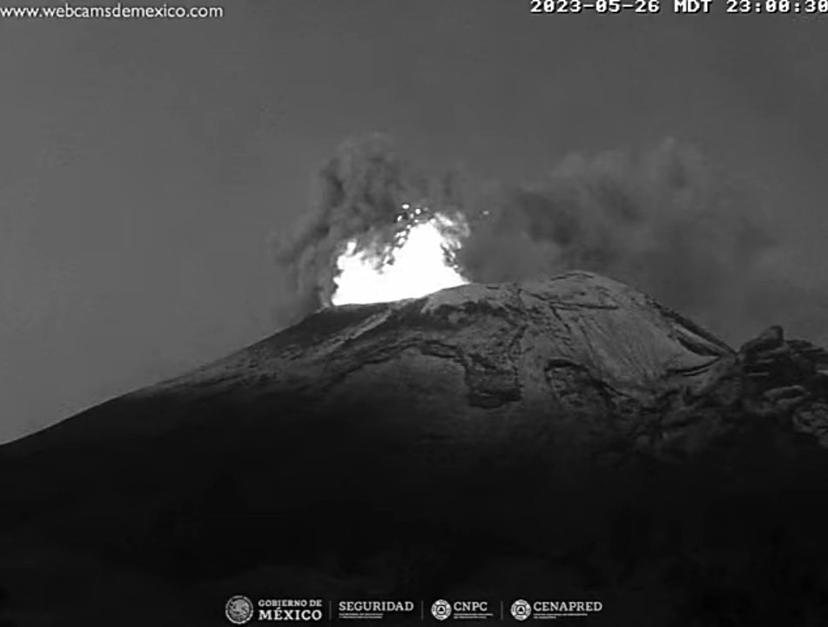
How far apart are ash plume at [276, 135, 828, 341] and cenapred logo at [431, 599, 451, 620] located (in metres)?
1.37

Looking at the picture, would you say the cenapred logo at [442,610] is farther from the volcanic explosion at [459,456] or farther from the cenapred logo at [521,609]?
the cenapred logo at [521,609]

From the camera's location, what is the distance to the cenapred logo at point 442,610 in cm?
540

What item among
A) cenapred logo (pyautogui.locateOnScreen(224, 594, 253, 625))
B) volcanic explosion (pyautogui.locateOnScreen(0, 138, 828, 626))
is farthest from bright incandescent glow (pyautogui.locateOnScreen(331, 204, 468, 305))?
cenapred logo (pyautogui.locateOnScreen(224, 594, 253, 625))

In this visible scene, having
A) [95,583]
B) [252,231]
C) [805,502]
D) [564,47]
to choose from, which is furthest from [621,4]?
[95,583]

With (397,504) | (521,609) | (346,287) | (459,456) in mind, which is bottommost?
(521,609)

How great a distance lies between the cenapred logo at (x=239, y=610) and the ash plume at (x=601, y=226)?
1246 millimetres

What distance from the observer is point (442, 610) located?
5406 mm

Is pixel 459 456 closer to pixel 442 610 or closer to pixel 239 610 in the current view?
pixel 442 610

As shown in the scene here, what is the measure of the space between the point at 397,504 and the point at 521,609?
646mm

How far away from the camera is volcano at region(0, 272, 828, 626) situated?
17.9 feet

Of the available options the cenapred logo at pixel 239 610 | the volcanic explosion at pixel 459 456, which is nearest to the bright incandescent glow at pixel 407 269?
the volcanic explosion at pixel 459 456

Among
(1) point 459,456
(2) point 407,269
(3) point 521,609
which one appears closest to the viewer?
(3) point 521,609

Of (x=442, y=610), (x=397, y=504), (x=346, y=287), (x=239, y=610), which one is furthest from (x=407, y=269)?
(x=239, y=610)

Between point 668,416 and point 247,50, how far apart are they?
97.0 inches
